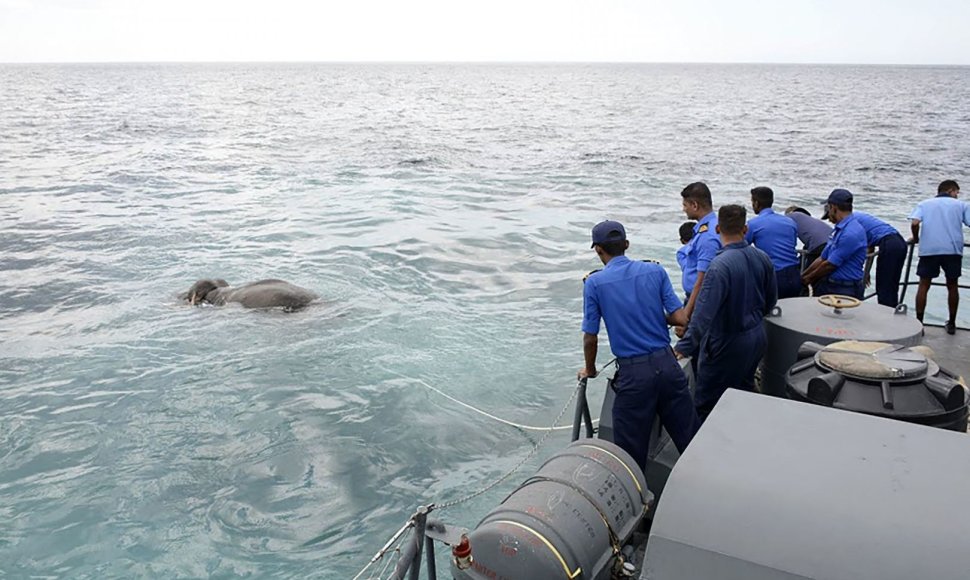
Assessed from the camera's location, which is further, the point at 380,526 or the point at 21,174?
the point at 21,174

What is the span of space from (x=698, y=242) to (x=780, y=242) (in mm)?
1417

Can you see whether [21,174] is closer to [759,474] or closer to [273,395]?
[273,395]

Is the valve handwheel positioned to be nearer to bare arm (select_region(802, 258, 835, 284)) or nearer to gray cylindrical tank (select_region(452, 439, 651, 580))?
bare arm (select_region(802, 258, 835, 284))

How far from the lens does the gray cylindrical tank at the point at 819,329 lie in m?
6.82

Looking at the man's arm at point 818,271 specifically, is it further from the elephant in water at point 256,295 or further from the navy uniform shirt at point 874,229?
the elephant in water at point 256,295

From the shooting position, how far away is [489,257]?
19.5 meters

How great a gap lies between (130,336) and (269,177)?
2112 cm

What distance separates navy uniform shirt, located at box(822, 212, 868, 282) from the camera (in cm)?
873

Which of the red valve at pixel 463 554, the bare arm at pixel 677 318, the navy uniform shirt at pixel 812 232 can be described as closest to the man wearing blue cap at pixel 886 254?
the navy uniform shirt at pixel 812 232

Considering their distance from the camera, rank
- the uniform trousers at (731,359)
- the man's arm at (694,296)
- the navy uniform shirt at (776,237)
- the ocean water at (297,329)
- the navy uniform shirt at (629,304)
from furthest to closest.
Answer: the navy uniform shirt at (776,237), the ocean water at (297,329), the man's arm at (694,296), the uniform trousers at (731,359), the navy uniform shirt at (629,304)

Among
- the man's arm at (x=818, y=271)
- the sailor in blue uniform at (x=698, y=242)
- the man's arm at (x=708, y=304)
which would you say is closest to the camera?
the man's arm at (x=708, y=304)

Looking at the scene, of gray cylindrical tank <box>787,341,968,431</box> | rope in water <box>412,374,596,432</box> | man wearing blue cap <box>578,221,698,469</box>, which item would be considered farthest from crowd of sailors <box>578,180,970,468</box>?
rope in water <box>412,374,596,432</box>

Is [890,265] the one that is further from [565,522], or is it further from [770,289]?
[565,522]

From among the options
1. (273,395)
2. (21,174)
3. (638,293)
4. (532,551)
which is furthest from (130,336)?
(21,174)
